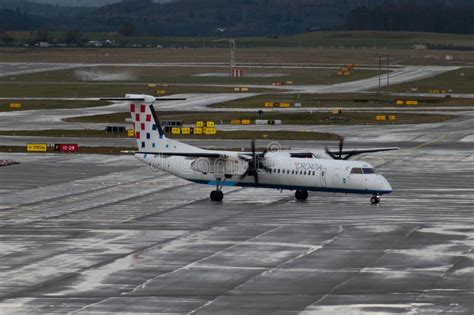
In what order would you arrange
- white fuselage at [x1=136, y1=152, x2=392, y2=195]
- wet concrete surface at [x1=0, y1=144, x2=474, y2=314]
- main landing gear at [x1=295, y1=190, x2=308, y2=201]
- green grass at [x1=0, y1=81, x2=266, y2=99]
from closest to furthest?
wet concrete surface at [x1=0, y1=144, x2=474, y2=314], white fuselage at [x1=136, y1=152, x2=392, y2=195], main landing gear at [x1=295, y1=190, x2=308, y2=201], green grass at [x1=0, y1=81, x2=266, y2=99]

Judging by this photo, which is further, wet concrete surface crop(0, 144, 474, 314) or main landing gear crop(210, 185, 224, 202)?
main landing gear crop(210, 185, 224, 202)

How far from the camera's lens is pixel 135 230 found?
60469 millimetres

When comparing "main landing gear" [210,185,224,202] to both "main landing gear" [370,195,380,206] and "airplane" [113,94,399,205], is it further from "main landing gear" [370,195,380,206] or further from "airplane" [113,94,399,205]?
"main landing gear" [370,195,380,206]

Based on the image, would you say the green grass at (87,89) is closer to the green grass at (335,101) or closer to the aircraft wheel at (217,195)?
the green grass at (335,101)

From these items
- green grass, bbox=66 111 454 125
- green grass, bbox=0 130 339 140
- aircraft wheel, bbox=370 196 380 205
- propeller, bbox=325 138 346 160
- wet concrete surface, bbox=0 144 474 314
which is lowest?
wet concrete surface, bbox=0 144 474 314

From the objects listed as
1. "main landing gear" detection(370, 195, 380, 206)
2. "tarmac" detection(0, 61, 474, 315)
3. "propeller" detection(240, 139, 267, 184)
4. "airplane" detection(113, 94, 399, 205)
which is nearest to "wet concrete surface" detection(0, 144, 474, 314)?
"tarmac" detection(0, 61, 474, 315)

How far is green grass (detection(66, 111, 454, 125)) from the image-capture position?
128 metres

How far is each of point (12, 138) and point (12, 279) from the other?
66.8 meters

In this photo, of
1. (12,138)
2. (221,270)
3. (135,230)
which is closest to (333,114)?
(12,138)

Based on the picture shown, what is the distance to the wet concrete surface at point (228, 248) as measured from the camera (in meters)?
43.9

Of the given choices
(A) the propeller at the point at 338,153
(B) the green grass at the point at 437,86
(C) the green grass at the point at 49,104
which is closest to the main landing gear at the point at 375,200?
(A) the propeller at the point at 338,153

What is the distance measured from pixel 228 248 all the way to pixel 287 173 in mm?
15626

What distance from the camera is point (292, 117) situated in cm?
13300

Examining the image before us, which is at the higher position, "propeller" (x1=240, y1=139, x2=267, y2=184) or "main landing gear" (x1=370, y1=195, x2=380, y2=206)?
"propeller" (x1=240, y1=139, x2=267, y2=184)
